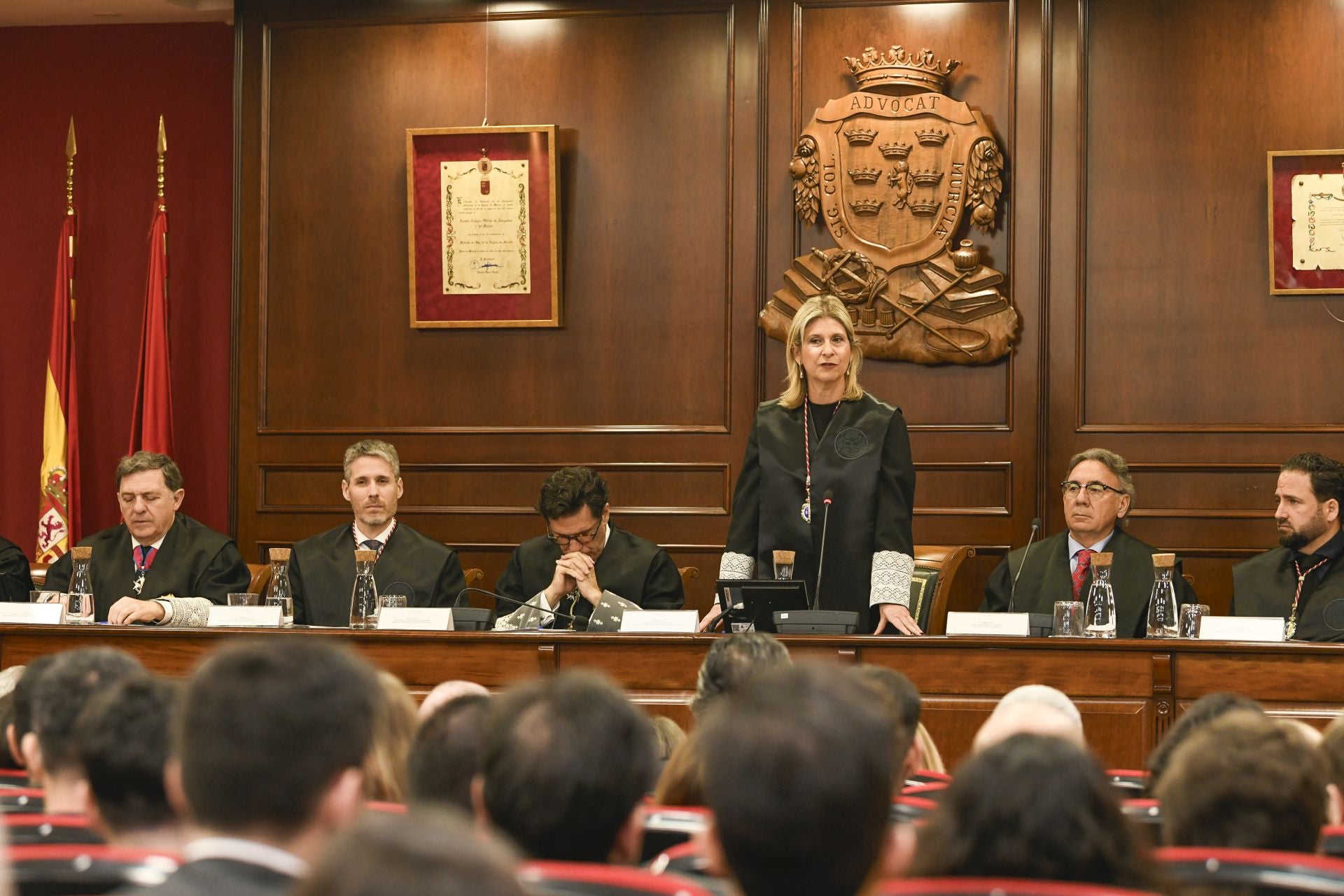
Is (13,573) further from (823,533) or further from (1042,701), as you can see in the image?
(1042,701)

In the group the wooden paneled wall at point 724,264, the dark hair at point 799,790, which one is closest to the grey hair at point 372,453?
the wooden paneled wall at point 724,264

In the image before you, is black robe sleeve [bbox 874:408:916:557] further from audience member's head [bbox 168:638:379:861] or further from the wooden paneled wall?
audience member's head [bbox 168:638:379:861]

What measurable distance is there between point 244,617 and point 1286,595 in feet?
10.9

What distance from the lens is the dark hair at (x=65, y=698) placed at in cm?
209

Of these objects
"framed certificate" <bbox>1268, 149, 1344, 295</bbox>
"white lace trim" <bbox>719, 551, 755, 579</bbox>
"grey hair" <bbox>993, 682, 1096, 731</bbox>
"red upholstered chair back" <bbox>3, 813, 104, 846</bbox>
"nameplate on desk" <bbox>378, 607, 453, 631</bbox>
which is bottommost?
"nameplate on desk" <bbox>378, 607, 453, 631</bbox>

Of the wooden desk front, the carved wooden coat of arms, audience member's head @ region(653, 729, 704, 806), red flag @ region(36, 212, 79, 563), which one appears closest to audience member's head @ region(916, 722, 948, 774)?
audience member's head @ region(653, 729, 704, 806)

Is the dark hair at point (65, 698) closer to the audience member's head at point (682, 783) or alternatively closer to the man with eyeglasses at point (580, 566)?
the audience member's head at point (682, 783)

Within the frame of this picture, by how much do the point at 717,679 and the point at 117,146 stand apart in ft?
18.7

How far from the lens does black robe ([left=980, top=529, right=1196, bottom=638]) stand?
518 centimetres

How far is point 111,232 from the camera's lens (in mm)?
7562

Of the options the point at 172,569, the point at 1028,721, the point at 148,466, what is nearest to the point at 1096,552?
the point at 1028,721

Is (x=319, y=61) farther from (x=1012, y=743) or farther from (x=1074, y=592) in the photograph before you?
(x=1012, y=743)

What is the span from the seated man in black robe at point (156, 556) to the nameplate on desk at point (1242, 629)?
10.4 feet

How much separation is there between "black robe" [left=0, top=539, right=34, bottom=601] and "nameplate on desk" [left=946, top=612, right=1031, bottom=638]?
10.5 feet
